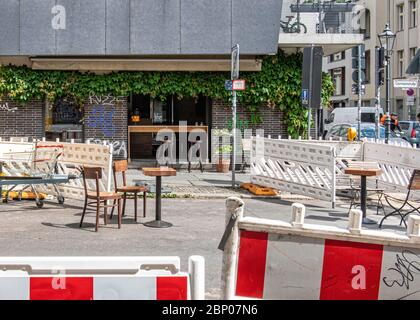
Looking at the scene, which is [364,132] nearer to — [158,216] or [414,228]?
[158,216]

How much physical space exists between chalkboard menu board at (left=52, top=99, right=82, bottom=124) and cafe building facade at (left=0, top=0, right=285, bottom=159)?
33 millimetres

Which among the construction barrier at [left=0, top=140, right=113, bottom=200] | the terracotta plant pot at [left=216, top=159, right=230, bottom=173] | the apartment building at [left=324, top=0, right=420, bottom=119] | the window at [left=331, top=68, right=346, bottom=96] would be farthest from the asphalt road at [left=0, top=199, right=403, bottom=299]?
the window at [left=331, top=68, right=346, bottom=96]

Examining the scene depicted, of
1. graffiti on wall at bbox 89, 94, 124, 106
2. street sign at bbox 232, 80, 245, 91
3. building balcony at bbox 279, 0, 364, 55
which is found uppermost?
building balcony at bbox 279, 0, 364, 55

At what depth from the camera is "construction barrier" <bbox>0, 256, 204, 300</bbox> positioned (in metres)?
3.24

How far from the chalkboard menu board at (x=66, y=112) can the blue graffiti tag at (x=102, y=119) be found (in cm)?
48

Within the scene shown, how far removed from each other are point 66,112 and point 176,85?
379 cm

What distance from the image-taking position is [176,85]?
19.6 metres

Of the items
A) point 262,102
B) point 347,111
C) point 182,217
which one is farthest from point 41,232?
point 347,111

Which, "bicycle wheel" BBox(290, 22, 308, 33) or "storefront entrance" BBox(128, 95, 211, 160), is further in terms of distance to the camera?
"bicycle wheel" BBox(290, 22, 308, 33)

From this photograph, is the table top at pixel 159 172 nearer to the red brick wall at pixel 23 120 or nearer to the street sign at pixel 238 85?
the street sign at pixel 238 85

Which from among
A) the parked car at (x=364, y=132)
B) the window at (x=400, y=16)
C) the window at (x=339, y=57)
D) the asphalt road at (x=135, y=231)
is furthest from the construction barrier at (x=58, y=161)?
the window at (x=339, y=57)

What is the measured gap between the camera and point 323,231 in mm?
3891

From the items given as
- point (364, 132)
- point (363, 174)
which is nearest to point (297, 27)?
point (364, 132)

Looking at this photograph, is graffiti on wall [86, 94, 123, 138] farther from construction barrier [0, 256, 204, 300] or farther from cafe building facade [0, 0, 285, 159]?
construction barrier [0, 256, 204, 300]
